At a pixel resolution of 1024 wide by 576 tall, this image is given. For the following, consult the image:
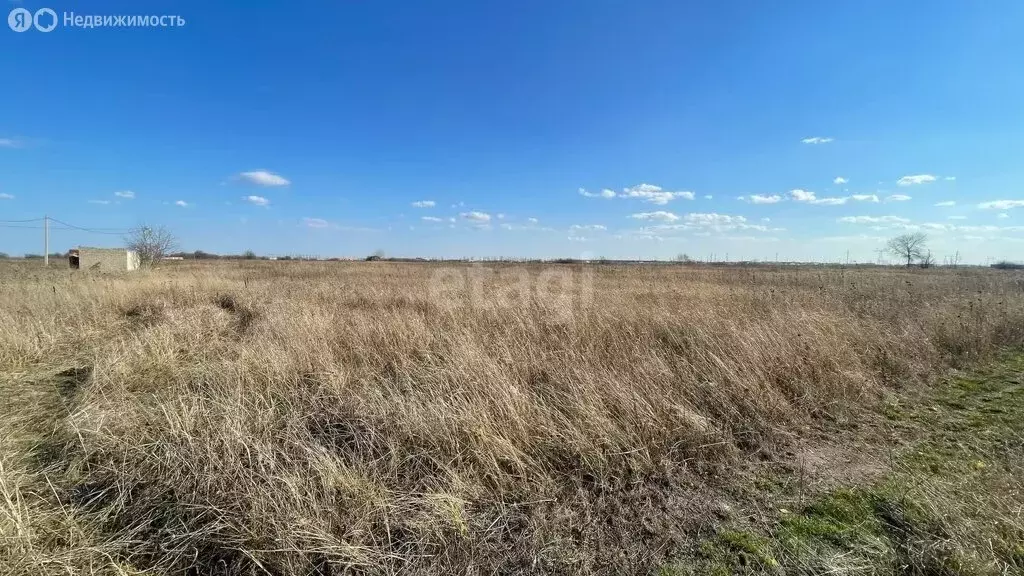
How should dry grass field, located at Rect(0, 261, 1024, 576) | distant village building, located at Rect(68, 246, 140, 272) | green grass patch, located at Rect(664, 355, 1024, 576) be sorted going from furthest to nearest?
distant village building, located at Rect(68, 246, 140, 272) < dry grass field, located at Rect(0, 261, 1024, 576) < green grass patch, located at Rect(664, 355, 1024, 576)

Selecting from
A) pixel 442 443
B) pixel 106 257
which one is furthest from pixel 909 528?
pixel 106 257

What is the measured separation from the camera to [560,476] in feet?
9.30

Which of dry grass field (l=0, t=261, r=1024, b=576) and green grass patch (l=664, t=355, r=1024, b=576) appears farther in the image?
dry grass field (l=0, t=261, r=1024, b=576)

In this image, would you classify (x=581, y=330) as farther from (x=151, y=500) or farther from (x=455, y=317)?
(x=151, y=500)

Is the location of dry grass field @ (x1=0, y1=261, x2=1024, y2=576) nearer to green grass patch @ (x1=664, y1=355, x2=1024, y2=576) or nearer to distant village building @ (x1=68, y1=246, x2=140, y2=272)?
green grass patch @ (x1=664, y1=355, x2=1024, y2=576)

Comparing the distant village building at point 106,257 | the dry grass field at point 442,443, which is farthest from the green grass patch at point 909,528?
the distant village building at point 106,257

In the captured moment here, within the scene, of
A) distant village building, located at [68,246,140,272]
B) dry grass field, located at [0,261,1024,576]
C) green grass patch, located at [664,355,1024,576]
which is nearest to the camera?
green grass patch, located at [664,355,1024,576]

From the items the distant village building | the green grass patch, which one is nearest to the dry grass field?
the green grass patch

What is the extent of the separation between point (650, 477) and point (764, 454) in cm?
122

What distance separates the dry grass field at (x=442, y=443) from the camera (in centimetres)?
210

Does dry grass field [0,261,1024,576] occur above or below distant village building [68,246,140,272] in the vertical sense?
below

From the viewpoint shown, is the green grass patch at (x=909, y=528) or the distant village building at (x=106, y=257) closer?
the green grass patch at (x=909, y=528)

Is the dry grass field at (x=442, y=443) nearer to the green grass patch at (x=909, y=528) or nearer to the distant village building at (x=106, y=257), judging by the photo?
the green grass patch at (x=909, y=528)

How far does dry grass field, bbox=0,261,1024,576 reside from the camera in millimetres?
2096
